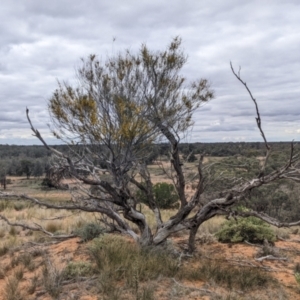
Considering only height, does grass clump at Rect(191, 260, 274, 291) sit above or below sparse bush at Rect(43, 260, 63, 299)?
below

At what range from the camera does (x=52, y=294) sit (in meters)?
5.29

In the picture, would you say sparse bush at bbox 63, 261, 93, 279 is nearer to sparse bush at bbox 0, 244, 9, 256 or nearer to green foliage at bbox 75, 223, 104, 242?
green foliage at bbox 75, 223, 104, 242

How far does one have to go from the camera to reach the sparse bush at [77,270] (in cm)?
599

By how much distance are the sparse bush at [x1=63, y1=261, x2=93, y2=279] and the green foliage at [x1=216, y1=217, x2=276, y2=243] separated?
3803 mm

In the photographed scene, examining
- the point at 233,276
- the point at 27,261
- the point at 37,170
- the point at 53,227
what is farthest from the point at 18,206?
the point at 37,170

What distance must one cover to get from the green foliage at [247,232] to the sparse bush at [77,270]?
12.5 ft

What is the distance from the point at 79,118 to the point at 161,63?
227 centimetres

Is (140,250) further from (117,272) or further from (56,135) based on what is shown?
(56,135)

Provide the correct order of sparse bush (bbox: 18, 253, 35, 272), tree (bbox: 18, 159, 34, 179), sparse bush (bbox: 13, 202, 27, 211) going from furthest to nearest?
tree (bbox: 18, 159, 34, 179)
sparse bush (bbox: 13, 202, 27, 211)
sparse bush (bbox: 18, 253, 35, 272)

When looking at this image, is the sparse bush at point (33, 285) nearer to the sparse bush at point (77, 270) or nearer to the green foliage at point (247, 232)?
the sparse bush at point (77, 270)

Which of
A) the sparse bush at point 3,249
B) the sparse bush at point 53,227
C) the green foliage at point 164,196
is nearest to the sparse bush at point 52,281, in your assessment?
the sparse bush at point 3,249

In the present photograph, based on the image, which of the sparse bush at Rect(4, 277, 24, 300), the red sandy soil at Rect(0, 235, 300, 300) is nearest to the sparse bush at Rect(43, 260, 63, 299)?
the red sandy soil at Rect(0, 235, 300, 300)

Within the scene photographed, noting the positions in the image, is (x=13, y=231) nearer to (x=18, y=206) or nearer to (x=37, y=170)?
(x=18, y=206)

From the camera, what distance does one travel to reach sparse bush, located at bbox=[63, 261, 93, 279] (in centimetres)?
599
